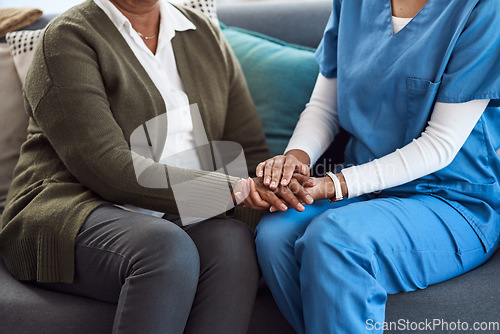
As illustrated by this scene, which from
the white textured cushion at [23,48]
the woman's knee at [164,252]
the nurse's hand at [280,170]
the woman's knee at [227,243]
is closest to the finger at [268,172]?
the nurse's hand at [280,170]

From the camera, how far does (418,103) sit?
1188 millimetres

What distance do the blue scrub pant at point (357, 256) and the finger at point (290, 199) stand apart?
0.03m

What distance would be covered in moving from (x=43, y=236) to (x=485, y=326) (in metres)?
0.97

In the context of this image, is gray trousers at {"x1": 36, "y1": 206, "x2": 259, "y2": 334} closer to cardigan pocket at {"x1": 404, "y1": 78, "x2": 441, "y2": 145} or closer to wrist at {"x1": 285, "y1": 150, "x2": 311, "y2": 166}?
wrist at {"x1": 285, "y1": 150, "x2": 311, "y2": 166}

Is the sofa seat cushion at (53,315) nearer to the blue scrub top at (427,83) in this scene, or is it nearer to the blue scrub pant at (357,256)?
the blue scrub pant at (357,256)

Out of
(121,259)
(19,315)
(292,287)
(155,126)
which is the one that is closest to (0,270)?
(19,315)

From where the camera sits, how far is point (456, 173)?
120 centimetres

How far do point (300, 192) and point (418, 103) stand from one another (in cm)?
34

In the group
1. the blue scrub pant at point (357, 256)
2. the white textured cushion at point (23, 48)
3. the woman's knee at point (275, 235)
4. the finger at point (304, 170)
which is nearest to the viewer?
the blue scrub pant at point (357, 256)

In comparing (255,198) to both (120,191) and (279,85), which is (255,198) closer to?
(120,191)

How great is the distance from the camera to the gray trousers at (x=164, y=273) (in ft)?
3.39

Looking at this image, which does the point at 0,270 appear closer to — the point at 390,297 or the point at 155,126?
the point at 155,126

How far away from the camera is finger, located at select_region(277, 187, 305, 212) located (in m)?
1.18

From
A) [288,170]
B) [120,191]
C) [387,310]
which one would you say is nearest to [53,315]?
[120,191]
